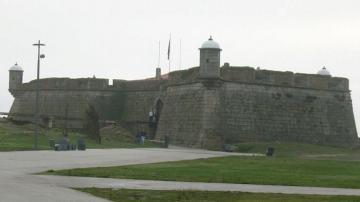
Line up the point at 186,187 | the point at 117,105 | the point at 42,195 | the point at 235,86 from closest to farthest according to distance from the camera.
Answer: the point at 42,195 < the point at 186,187 < the point at 235,86 < the point at 117,105

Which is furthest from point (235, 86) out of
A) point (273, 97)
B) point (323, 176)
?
point (323, 176)

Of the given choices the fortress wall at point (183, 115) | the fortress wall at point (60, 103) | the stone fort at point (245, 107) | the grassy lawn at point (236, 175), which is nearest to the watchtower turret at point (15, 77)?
the fortress wall at point (60, 103)

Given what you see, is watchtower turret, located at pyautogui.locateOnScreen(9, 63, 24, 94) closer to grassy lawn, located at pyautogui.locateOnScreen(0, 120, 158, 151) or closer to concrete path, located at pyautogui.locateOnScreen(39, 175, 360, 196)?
grassy lawn, located at pyautogui.locateOnScreen(0, 120, 158, 151)

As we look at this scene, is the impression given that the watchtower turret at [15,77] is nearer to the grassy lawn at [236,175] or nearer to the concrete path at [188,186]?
the grassy lawn at [236,175]

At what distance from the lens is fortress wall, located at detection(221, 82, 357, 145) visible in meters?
48.0

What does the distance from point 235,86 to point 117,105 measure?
59.2 feet

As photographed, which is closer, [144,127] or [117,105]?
[144,127]

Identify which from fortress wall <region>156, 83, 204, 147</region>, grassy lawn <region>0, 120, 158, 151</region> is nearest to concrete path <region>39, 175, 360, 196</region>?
grassy lawn <region>0, 120, 158, 151</region>

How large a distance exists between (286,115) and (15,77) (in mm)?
33243

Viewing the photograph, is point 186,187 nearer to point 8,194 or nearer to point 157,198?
point 157,198

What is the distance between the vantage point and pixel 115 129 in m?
53.4

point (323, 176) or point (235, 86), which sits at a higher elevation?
point (235, 86)

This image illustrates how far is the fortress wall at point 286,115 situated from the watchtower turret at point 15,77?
30.5 meters

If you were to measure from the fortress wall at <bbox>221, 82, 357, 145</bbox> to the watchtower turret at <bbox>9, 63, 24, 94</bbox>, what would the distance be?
30.5 meters
